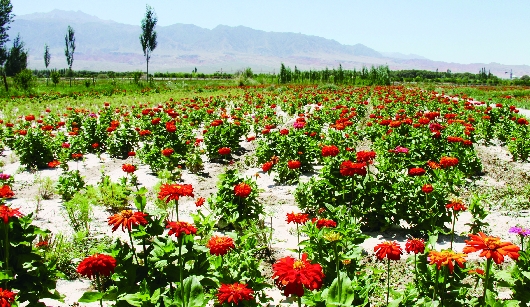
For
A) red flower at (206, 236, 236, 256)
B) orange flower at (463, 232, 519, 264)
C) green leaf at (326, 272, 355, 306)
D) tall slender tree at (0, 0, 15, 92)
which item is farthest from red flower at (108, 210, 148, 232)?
tall slender tree at (0, 0, 15, 92)

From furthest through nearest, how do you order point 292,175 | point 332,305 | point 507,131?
point 507,131 < point 292,175 < point 332,305

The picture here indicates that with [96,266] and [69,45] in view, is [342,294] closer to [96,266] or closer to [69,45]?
[96,266]

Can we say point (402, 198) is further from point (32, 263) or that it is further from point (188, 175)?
point (188, 175)

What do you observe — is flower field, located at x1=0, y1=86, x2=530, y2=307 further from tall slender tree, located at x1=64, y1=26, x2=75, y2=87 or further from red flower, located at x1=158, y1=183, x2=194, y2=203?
tall slender tree, located at x1=64, y1=26, x2=75, y2=87

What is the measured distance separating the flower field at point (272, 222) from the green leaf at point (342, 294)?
10 mm

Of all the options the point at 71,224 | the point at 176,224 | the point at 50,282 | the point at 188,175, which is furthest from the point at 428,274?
the point at 188,175

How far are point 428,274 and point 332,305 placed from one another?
105 centimetres

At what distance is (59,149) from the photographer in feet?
30.3

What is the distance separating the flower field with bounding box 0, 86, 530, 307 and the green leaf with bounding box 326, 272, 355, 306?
0.01 m

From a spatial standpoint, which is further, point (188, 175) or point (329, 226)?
point (188, 175)

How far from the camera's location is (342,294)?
265 centimetres

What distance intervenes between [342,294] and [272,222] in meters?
3.36

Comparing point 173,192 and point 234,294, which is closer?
point 234,294

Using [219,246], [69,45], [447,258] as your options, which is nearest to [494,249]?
[447,258]
